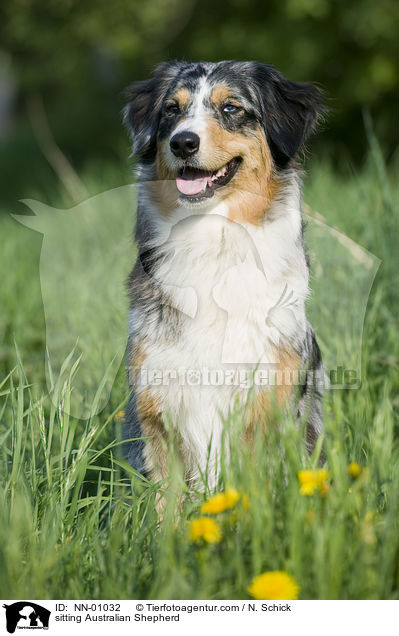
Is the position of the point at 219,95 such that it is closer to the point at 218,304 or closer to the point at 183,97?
the point at 183,97

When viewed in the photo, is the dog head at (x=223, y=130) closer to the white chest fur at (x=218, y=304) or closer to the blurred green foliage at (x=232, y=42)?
the white chest fur at (x=218, y=304)

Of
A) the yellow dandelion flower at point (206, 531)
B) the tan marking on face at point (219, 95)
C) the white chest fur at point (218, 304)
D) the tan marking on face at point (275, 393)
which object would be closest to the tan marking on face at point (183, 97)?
the tan marking on face at point (219, 95)

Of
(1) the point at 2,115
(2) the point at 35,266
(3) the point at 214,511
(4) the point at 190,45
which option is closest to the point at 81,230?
(2) the point at 35,266

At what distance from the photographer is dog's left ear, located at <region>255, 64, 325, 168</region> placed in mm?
3246

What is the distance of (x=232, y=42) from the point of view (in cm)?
1108

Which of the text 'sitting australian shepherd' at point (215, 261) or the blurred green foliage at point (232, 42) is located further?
the blurred green foliage at point (232, 42)

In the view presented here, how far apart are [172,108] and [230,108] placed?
0.29 m

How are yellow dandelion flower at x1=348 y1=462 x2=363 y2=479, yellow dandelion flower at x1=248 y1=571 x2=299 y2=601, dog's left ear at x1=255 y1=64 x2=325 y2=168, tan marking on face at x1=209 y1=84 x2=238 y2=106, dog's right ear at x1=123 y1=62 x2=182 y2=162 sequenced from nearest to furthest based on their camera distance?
yellow dandelion flower at x1=248 y1=571 x2=299 y2=601 → yellow dandelion flower at x1=348 y1=462 x2=363 y2=479 → tan marking on face at x1=209 y1=84 x2=238 y2=106 → dog's left ear at x1=255 y1=64 x2=325 y2=168 → dog's right ear at x1=123 y1=62 x2=182 y2=162

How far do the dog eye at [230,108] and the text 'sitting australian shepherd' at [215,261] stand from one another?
11mm

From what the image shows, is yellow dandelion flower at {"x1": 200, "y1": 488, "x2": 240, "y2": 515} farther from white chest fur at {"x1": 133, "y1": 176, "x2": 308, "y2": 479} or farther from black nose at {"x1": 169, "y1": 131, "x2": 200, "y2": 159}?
black nose at {"x1": 169, "y1": 131, "x2": 200, "y2": 159}
